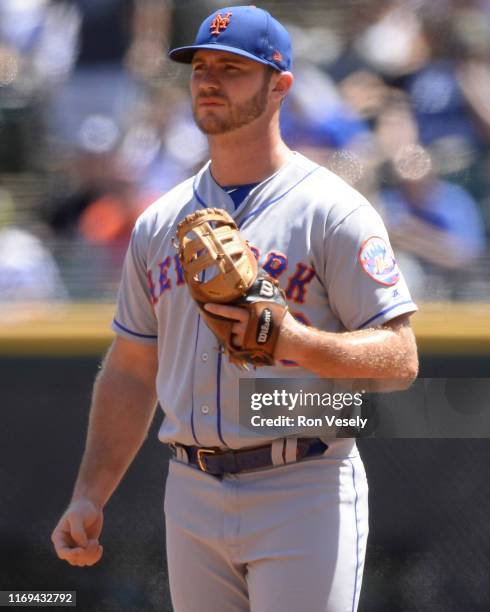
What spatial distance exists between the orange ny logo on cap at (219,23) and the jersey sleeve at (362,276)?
1.51 ft

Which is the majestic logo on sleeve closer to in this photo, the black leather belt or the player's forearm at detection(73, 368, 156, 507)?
the black leather belt

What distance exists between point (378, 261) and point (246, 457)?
1.48 ft

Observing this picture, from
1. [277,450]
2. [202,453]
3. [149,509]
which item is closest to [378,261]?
[277,450]

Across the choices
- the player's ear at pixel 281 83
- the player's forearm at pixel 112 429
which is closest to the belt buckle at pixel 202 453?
the player's forearm at pixel 112 429

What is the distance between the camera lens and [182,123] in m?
3.86

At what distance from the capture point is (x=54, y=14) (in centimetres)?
390

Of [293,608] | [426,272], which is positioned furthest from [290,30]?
[293,608]

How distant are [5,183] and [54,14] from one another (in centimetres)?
67

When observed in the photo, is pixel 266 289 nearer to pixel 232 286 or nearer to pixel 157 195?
pixel 232 286

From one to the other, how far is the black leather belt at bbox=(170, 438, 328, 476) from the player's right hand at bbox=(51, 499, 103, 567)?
30 centimetres

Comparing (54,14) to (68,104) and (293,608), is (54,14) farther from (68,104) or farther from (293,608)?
(293,608)

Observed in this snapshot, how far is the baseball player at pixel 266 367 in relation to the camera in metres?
2.03

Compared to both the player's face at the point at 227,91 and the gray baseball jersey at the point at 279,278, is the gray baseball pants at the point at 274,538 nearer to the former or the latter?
the gray baseball jersey at the point at 279,278

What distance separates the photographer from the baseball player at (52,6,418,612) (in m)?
2.03
